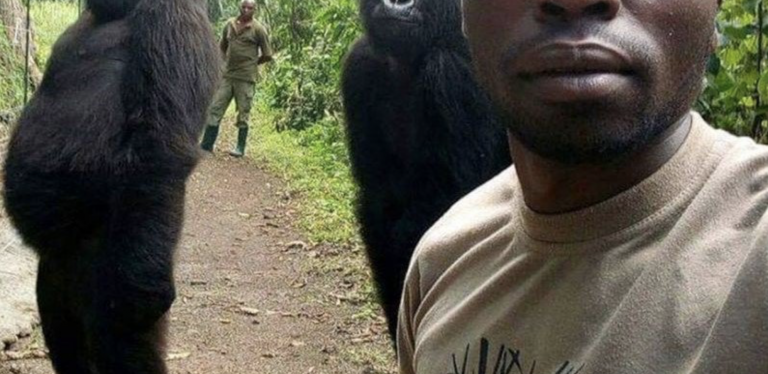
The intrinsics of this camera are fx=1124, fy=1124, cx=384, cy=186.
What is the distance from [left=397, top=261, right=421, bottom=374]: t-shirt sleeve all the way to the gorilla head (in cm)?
251

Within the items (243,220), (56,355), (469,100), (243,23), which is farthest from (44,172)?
(243,23)

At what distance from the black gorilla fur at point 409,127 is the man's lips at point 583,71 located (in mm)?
2712

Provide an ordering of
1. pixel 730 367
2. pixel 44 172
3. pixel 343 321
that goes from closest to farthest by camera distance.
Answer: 1. pixel 730 367
2. pixel 44 172
3. pixel 343 321

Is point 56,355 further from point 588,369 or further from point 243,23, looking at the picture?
point 243,23

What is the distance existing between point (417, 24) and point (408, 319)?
2.60 meters

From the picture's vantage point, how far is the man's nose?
1.13m

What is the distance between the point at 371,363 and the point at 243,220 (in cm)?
409

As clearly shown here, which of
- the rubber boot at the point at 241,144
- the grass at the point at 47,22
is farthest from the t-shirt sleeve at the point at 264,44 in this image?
Answer: the grass at the point at 47,22

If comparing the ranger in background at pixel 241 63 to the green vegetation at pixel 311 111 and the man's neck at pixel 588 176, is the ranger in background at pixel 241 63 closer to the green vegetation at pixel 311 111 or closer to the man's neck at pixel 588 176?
the green vegetation at pixel 311 111

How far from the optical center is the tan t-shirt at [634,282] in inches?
40.6

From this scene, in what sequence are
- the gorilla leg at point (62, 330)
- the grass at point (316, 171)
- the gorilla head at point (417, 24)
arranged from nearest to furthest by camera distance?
the gorilla head at point (417, 24) → the gorilla leg at point (62, 330) → the grass at point (316, 171)

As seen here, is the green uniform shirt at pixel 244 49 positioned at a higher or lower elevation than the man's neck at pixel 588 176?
lower

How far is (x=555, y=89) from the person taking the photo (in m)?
1.15

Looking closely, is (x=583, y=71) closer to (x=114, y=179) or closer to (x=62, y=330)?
(x=114, y=179)
